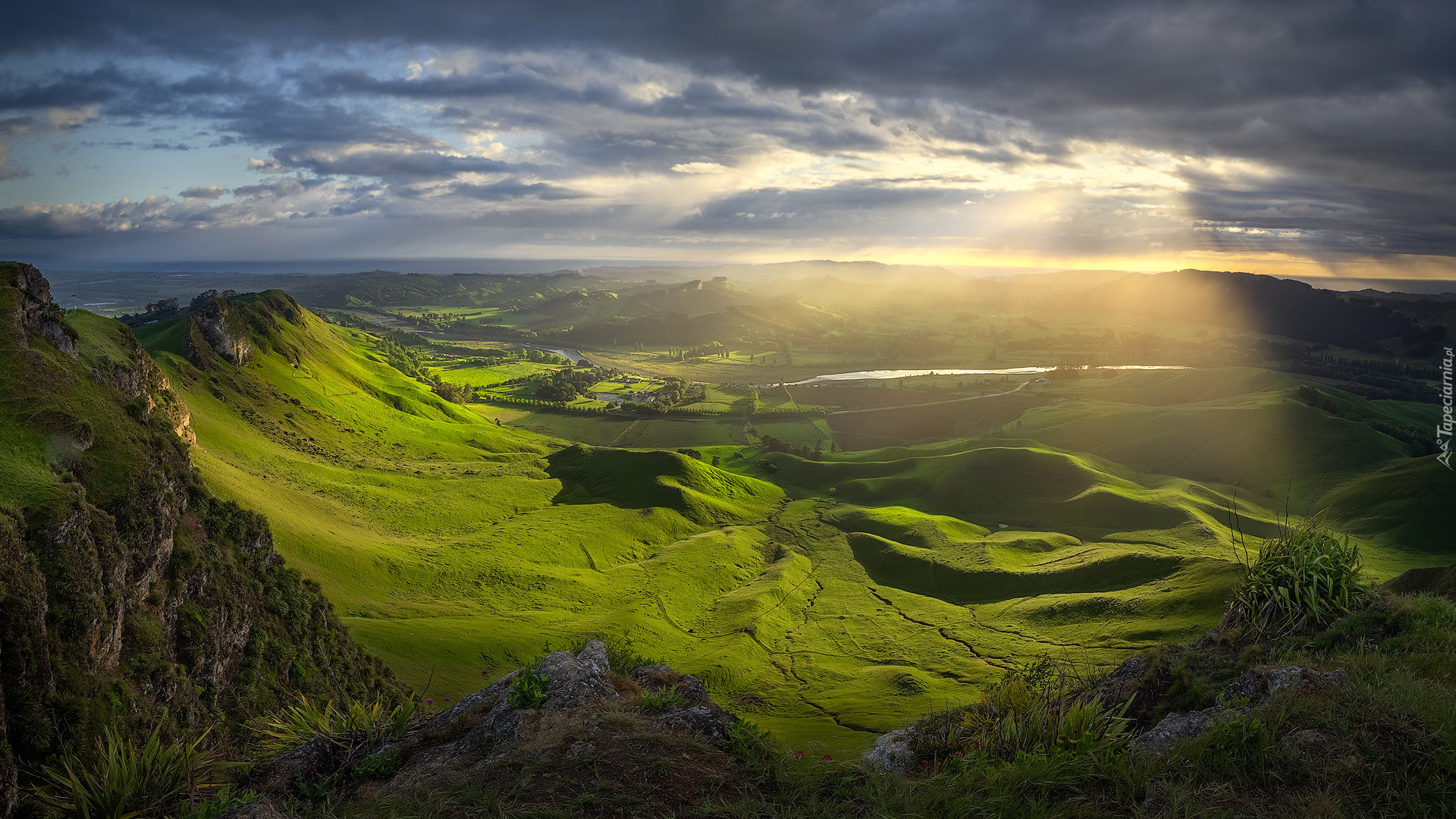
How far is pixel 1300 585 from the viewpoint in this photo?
68.8ft

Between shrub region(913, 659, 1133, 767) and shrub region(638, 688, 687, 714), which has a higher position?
shrub region(913, 659, 1133, 767)

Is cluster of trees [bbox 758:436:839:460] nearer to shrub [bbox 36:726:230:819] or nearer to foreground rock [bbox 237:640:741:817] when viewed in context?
foreground rock [bbox 237:640:741:817]

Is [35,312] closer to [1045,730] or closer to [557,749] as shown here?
[557,749]

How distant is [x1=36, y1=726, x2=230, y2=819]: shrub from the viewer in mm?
12430

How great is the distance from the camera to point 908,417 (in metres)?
197

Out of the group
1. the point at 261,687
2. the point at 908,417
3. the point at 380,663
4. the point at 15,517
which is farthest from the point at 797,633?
the point at 908,417

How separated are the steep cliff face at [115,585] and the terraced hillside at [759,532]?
8990 mm

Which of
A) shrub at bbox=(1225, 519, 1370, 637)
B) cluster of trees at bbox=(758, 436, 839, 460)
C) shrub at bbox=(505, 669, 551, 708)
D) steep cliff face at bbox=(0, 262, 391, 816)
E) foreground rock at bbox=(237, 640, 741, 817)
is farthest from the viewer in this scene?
cluster of trees at bbox=(758, 436, 839, 460)

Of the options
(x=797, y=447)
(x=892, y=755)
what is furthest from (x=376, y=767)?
(x=797, y=447)

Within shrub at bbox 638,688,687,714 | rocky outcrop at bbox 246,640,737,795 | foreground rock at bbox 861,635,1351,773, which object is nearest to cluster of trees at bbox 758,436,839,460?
foreground rock at bbox 861,635,1351,773

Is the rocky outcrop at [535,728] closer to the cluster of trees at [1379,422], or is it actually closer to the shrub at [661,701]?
the shrub at [661,701]

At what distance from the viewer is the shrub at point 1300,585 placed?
20609 millimetres

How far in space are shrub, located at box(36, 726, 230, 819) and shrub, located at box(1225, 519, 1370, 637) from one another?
28685 mm

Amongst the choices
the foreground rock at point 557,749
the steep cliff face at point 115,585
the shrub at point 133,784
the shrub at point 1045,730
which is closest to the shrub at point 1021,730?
the shrub at point 1045,730
